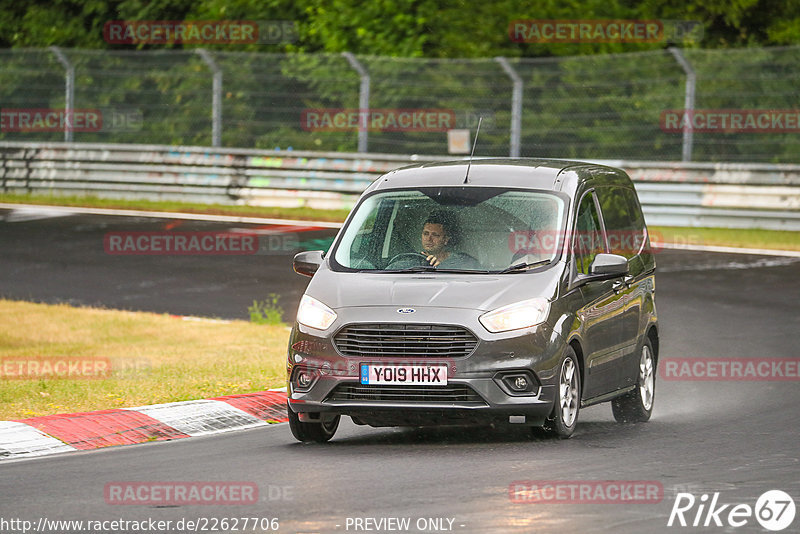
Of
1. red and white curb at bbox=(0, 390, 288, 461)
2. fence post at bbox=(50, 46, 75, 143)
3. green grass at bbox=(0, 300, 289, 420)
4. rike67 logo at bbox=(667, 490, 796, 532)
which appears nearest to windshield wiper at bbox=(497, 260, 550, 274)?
red and white curb at bbox=(0, 390, 288, 461)

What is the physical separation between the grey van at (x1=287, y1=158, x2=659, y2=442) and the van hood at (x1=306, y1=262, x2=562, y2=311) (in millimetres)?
12

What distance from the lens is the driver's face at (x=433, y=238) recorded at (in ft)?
35.4

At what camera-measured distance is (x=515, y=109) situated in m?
27.1

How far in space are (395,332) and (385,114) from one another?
19234mm

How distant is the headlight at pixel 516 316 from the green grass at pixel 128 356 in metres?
3.01

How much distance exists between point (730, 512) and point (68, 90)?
78.3 ft

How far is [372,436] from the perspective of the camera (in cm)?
1077

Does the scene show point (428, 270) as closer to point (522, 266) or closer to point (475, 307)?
point (522, 266)

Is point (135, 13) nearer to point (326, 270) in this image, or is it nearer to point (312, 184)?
point (312, 184)

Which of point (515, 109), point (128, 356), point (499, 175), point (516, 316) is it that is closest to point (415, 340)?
point (516, 316)

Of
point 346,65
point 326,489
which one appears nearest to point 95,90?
point 346,65

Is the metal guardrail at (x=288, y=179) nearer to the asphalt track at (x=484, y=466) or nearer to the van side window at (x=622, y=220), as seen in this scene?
the asphalt track at (x=484, y=466)

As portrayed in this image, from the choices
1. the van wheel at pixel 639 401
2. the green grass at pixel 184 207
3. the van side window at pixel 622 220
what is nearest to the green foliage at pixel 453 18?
the green grass at pixel 184 207

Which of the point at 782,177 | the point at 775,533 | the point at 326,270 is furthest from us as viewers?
the point at 782,177
